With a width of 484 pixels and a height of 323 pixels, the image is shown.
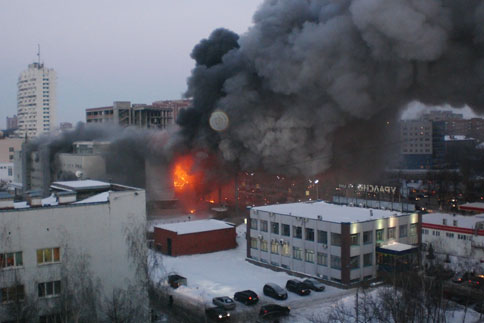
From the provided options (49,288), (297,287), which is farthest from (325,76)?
(49,288)

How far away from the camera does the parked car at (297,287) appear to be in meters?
15.6

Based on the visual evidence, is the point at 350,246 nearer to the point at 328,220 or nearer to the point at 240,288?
the point at 328,220

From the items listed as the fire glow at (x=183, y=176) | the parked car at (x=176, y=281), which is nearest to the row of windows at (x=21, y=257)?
the parked car at (x=176, y=281)

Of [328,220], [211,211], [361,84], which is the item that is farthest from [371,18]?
[211,211]

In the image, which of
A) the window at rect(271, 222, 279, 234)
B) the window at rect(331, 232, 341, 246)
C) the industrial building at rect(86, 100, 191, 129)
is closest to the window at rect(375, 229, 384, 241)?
the window at rect(331, 232, 341, 246)

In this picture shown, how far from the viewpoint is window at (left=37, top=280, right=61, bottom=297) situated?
927 centimetres

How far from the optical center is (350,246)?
16.7m

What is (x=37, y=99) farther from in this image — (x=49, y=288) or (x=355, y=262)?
(x=49, y=288)

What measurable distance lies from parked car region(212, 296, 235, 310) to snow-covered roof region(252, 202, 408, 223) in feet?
15.5

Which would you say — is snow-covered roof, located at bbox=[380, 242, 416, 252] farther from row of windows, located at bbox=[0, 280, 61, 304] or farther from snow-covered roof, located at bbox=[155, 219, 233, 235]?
row of windows, located at bbox=[0, 280, 61, 304]

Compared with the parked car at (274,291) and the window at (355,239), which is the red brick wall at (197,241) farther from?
the window at (355,239)

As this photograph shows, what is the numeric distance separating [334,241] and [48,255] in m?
10.00

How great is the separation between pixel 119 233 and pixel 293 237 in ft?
30.6

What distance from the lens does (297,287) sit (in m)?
15.8
